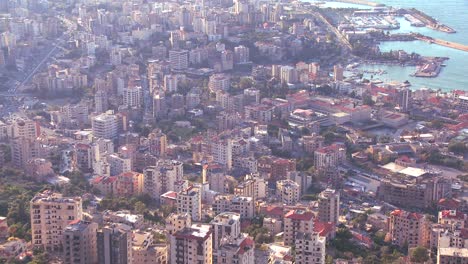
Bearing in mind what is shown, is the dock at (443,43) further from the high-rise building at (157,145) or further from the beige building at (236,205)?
the beige building at (236,205)

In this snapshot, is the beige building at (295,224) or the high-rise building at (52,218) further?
the beige building at (295,224)

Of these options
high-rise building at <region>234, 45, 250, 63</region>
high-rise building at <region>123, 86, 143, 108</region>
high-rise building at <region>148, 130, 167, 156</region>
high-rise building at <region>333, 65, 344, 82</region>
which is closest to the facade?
high-rise building at <region>148, 130, 167, 156</region>

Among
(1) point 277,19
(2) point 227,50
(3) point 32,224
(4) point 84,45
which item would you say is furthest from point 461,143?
(1) point 277,19

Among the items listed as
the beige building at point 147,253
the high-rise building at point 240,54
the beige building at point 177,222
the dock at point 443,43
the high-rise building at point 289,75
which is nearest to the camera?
the beige building at point 147,253

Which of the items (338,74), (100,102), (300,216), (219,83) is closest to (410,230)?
(300,216)

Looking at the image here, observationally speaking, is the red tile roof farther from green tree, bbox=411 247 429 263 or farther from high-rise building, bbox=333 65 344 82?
high-rise building, bbox=333 65 344 82

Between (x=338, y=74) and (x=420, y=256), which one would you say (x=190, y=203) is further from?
(x=338, y=74)

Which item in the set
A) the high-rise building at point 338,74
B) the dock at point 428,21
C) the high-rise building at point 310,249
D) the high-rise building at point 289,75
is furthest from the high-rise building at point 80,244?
the dock at point 428,21
